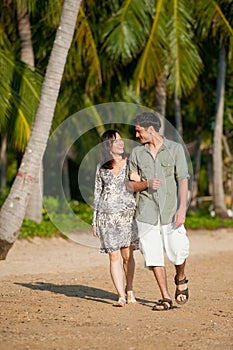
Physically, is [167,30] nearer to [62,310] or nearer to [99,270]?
[99,270]

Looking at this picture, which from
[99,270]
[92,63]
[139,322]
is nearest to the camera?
[139,322]

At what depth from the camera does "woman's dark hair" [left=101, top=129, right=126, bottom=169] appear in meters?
9.25

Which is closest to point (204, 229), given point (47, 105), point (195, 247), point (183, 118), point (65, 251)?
point (195, 247)

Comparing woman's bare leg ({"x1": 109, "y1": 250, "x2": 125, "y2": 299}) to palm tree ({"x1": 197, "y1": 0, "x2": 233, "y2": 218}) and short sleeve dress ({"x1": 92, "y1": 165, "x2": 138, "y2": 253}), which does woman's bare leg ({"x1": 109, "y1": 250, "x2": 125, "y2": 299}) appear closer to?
short sleeve dress ({"x1": 92, "y1": 165, "x2": 138, "y2": 253})

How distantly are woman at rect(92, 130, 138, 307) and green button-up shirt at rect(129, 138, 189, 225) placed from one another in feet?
1.04

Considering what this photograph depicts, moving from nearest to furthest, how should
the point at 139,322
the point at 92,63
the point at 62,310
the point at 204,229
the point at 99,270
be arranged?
the point at 139,322 < the point at 62,310 < the point at 99,270 < the point at 92,63 < the point at 204,229

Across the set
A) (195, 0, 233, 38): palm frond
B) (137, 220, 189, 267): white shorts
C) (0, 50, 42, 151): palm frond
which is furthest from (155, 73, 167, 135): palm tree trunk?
(137, 220, 189, 267): white shorts

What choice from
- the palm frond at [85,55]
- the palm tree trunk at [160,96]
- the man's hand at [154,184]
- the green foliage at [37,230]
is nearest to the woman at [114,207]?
the man's hand at [154,184]

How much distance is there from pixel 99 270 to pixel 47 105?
2730mm

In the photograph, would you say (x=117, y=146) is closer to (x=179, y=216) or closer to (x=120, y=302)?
(x=179, y=216)

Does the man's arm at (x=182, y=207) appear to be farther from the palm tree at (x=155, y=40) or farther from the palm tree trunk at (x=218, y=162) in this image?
the palm tree trunk at (x=218, y=162)

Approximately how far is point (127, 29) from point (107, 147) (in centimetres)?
976

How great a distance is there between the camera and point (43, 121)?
47.5 ft

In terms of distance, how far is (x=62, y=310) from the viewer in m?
9.06
